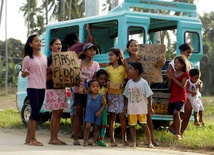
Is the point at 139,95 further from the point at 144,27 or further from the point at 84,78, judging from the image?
the point at 144,27

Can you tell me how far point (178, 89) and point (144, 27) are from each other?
132cm

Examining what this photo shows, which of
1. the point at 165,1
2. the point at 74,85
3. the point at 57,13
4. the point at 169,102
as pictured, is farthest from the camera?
the point at 57,13

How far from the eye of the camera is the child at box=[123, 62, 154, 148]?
Answer: 8.61 metres

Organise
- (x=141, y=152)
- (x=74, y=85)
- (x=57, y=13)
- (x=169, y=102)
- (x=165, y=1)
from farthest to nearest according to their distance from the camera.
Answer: (x=57, y=13)
(x=165, y=1)
(x=169, y=102)
(x=74, y=85)
(x=141, y=152)

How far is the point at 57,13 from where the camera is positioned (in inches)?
1938

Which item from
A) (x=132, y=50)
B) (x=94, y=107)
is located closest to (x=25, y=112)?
(x=94, y=107)

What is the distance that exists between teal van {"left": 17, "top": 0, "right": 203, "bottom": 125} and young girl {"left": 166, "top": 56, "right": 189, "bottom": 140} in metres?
0.47

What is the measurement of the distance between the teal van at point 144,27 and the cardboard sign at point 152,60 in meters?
0.61

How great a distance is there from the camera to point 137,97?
8625 millimetres

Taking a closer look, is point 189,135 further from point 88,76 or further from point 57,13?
point 57,13

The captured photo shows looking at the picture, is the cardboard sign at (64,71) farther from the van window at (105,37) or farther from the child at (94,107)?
the van window at (105,37)

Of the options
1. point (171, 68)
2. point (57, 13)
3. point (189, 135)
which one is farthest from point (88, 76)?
point (57, 13)

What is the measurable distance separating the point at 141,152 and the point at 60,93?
178 centimetres

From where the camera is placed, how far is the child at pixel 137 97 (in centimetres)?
861
